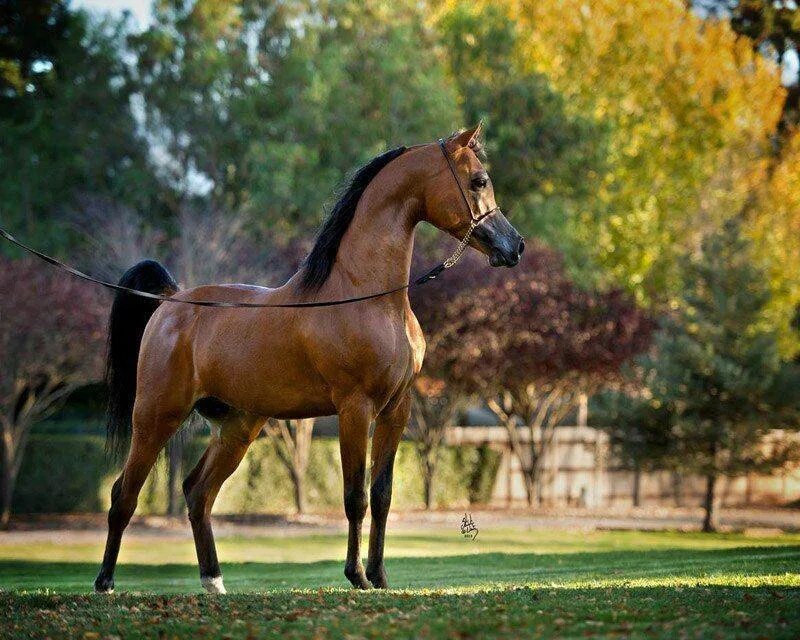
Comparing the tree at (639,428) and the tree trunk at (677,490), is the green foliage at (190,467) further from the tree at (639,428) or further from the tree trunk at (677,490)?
the tree trunk at (677,490)

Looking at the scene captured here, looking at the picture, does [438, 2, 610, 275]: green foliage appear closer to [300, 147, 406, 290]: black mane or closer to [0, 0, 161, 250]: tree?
[0, 0, 161, 250]: tree

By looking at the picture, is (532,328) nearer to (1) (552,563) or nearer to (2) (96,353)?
(2) (96,353)

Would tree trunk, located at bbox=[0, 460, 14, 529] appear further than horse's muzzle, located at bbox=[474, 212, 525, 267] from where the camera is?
Yes

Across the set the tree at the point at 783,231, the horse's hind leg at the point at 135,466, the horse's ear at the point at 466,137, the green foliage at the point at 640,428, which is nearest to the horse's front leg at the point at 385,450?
the horse's hind leg at the point at 135,466

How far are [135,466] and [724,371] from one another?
14273mm

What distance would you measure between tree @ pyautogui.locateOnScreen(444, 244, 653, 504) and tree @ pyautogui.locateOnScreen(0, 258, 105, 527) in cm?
716

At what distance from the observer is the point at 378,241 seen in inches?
352

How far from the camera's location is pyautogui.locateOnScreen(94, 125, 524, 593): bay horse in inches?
342

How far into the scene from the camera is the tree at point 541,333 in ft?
81.9

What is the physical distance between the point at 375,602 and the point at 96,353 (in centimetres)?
1557

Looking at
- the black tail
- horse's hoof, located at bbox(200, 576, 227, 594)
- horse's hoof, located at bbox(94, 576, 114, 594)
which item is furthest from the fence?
horse's hoof, located at bbox(94, 576, 114, 594)

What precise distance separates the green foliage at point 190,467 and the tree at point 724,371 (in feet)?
22.1

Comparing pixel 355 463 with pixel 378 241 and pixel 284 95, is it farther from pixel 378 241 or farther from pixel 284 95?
pixel 284 95

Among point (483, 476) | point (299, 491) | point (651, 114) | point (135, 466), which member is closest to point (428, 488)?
point (483, 476)
